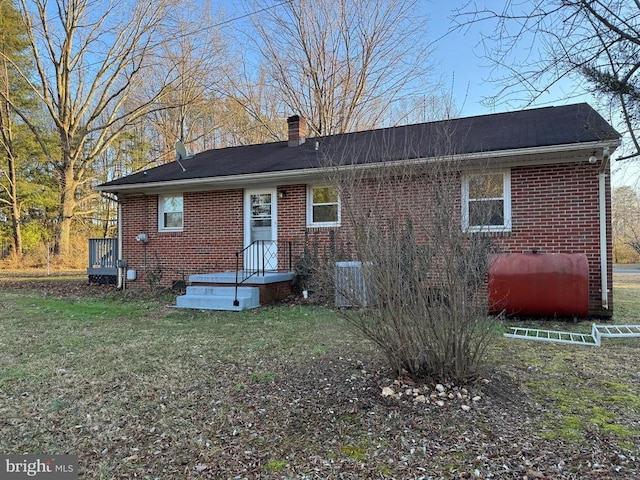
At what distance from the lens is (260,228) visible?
10.4m

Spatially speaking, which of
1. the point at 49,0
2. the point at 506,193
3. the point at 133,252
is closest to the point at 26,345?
the point at 133,252

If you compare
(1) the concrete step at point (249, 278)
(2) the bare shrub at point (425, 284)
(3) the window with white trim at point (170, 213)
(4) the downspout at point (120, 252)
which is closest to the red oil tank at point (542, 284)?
(2) the bare shrub at point (425, 284)

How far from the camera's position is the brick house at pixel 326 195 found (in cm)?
738

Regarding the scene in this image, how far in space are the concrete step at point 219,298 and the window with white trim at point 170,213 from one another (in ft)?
9.79

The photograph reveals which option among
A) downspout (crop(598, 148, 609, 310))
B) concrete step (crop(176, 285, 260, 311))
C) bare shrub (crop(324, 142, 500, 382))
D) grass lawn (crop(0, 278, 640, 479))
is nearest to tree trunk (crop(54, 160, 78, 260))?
concrete step (crop(176, 285, 260, 311))

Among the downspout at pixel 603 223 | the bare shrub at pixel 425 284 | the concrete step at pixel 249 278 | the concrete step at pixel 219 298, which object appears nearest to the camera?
the bare shrub at pixel 425 284

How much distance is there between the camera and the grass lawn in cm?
246

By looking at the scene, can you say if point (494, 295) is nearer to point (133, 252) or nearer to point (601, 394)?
point (601, 394)

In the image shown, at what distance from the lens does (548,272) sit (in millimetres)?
6691

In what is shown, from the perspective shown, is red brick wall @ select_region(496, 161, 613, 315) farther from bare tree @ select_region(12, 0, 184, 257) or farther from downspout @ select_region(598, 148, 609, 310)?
bare tree @ select_region(12, 0, 184, 257)

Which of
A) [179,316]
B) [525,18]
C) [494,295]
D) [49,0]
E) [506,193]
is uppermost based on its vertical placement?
[49,0]

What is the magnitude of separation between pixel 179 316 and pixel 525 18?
693cm

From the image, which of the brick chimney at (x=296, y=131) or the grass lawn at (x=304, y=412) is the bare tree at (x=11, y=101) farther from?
the grass lawn at (x=304, y=412)

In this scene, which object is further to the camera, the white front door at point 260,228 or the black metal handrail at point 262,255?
the white front door at point 260,228
